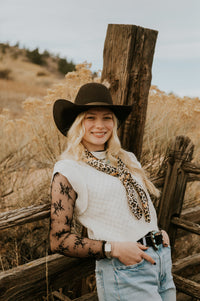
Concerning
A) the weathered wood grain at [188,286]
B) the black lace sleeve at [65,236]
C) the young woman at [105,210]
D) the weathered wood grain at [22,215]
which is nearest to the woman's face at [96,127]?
the young woman at [105,210]

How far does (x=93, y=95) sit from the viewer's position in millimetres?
2113

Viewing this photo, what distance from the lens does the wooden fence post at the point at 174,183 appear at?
3213mm

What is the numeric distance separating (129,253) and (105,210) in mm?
292

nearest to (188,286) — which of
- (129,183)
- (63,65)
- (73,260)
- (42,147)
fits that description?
(73,260)

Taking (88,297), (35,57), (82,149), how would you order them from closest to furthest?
Answer: (82,149)
(88,297)
(35,57)

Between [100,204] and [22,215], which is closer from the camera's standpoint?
[100,204]

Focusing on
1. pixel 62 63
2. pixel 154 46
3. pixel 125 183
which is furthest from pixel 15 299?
pixel 62 63

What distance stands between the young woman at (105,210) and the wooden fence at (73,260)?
0.44 m

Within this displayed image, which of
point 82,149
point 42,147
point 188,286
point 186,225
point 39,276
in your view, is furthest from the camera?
point 42,147

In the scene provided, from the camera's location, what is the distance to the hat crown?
211 centimetres

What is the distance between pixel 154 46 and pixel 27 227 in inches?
91.4

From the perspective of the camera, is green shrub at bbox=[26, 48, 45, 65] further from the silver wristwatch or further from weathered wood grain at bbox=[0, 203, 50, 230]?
the silver wristwatch

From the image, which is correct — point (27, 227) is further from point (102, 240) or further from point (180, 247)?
point (180, 247)

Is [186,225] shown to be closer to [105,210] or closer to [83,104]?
[105,210]
